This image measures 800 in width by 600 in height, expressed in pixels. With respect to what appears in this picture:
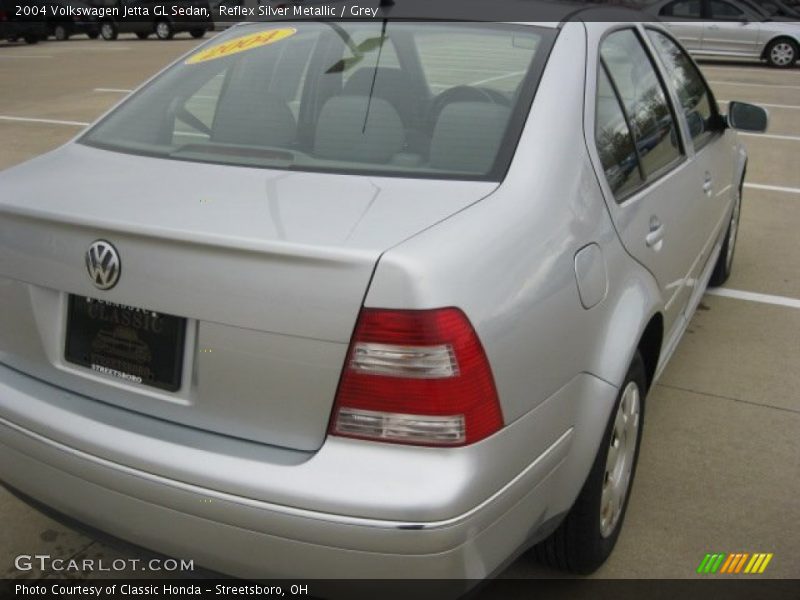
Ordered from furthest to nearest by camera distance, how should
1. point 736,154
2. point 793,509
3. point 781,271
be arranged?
point 781,271 < point 736,154 < point 793,509

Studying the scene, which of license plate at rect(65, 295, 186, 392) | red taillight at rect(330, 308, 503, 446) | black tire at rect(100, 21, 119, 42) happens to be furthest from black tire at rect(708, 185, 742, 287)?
black tire at rect(100, 21, 119, 42)

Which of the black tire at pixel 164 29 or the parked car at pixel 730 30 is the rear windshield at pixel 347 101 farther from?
the black tire at pixel 164 29

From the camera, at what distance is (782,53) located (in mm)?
16000

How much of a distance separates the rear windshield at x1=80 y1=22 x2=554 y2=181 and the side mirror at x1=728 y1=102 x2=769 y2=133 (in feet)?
5.28

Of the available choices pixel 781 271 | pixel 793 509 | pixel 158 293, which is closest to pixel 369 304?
→ pixel 158 293

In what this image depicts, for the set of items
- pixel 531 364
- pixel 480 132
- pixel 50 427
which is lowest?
pixel 50 427

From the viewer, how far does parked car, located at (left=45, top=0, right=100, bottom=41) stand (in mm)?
27047

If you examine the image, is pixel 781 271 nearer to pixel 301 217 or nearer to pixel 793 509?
pixel 793 509

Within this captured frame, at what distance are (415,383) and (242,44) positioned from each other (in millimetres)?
1689

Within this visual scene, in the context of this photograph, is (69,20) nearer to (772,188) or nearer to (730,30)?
(730,30)

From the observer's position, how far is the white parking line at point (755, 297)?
4684 millimetres

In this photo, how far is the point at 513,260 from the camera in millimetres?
1834

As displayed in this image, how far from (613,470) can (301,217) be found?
1.26 m

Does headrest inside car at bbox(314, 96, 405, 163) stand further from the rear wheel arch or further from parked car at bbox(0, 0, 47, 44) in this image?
parked car at bbox(0, 0, 47, 44)
